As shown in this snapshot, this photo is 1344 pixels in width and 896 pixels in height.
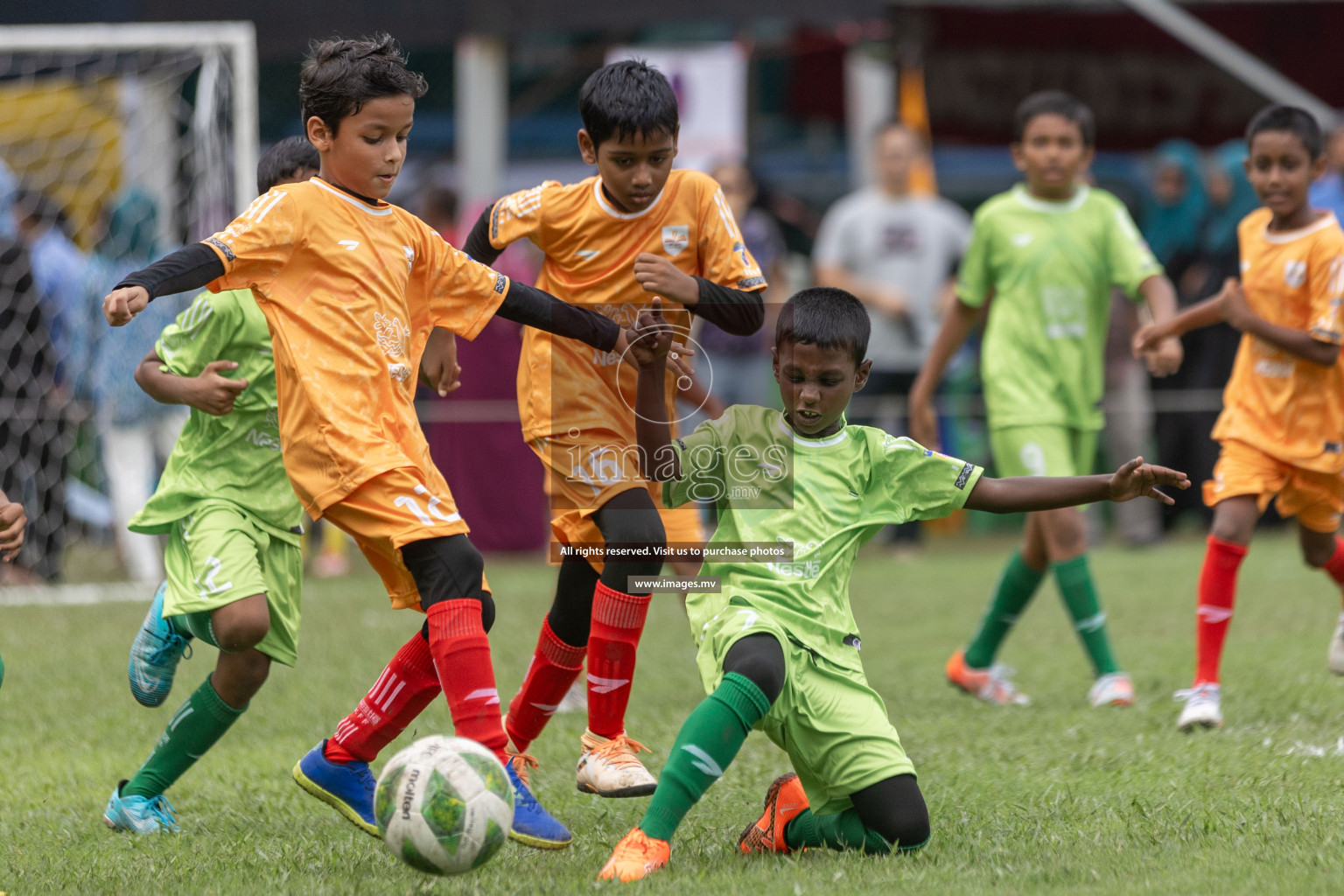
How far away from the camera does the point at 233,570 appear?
159 inches

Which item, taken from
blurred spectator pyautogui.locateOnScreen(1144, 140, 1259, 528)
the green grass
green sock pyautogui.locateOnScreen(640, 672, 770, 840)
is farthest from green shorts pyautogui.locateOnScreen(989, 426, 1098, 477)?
blurred spectator pyautogui.locateOnScreen(1144, 140, 1259, 528)

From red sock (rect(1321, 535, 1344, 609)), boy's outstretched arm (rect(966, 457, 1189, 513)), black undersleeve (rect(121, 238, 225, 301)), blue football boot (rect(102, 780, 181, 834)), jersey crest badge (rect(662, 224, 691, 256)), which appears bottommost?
blue football boot (rect(102, 780, 181, 834))

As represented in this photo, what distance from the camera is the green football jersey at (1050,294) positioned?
6023mm

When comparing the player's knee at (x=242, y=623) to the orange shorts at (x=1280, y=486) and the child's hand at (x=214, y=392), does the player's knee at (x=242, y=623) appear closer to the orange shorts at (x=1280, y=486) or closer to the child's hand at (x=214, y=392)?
the child's hand at (x=214, y=392)

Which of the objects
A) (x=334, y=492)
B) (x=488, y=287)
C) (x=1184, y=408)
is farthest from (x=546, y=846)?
(x=1184, y=408)

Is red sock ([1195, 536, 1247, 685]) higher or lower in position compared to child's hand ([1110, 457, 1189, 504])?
lower

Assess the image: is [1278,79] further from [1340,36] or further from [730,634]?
[730,634]

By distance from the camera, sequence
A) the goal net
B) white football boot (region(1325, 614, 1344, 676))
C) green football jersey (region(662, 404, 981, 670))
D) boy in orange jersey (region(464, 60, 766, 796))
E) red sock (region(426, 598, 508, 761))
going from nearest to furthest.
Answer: red sock (region(426, 598, 508, 761)), green football jersey (region(662, 404, 981, 670)), boy in orange jersey (region(464, 60, 766, 796)), white football boot (region(1325, 614, 1344, 676)), the goal net

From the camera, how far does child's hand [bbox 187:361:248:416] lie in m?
3.99

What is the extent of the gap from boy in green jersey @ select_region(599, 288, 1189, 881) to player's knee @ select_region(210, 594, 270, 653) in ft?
3.59

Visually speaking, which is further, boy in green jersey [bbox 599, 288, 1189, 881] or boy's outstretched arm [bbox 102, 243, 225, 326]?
boy in green jersey [bbox 599, 288, 1189, 881]

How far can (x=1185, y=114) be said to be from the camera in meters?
13.0

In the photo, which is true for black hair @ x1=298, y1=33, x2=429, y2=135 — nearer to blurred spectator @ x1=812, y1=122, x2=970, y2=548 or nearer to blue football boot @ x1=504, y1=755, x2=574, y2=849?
blue football boot @ x1=504, y1=755, x2=574, y2=849

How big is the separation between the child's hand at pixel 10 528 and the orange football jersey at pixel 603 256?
1.48m
